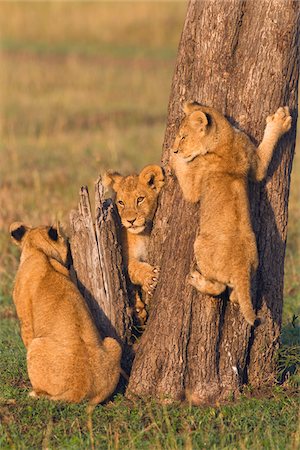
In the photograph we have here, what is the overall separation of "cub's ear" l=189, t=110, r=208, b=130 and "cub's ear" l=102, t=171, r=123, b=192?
4.08ft

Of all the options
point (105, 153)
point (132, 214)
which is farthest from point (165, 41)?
point (132, 214)

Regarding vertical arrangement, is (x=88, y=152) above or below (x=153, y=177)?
below

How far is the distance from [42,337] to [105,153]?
9.68m

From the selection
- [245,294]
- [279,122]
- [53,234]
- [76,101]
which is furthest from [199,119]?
[76,101]

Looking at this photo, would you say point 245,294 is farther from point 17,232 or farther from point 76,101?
point 76,101

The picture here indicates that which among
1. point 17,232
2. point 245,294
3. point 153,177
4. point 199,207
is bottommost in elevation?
point 245,294

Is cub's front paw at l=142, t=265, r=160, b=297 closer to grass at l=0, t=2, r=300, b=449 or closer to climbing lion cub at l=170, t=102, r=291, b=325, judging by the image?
climbing lion cub at l=170, t=102, r=291, b=325

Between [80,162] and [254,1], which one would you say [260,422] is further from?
[80,162]

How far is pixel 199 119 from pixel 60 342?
1555mm

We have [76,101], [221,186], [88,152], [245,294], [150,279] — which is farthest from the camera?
[76,101]

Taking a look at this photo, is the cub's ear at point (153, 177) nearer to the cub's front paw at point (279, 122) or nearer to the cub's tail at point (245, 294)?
the cub's front paw at point (279, 122)

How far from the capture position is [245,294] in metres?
5.51

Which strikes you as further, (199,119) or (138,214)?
(138,214)

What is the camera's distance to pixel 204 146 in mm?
5852
